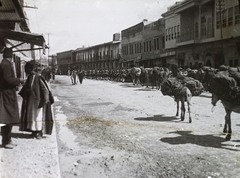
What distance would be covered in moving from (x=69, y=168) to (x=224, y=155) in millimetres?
2620

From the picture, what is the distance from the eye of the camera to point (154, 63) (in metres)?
23.9

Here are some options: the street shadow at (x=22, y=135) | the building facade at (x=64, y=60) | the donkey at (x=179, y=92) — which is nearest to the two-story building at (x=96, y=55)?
the building facade at (x=64, y=60)

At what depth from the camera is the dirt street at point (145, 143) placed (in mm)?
4367

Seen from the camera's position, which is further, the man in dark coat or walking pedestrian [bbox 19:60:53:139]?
walking pedestrian [bbox 19:60:53:139]

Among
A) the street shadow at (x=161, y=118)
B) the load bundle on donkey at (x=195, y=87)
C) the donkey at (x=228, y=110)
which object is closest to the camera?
the donkey at (x=228, y=110)

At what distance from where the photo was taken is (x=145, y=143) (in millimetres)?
5465

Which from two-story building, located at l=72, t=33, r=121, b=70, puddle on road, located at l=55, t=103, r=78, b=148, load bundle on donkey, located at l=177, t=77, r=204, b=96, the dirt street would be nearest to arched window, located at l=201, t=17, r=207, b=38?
the dirt street

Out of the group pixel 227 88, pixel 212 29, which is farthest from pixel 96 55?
pixel 212 29

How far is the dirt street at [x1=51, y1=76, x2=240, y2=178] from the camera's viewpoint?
437 centimetres

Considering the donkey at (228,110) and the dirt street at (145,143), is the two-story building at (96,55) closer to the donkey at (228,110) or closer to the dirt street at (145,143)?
the dirt street at (145,143)

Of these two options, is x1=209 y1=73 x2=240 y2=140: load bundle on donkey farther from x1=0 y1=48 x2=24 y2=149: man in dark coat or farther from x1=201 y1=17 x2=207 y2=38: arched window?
x1=201 y1=17 x2=207 y2=38: arched window

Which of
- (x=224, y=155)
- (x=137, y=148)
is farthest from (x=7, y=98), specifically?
(x=224, y=155)

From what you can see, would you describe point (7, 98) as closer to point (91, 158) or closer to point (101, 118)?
point (91, 158)

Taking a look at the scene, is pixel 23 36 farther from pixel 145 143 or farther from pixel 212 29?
pixel 212 29
